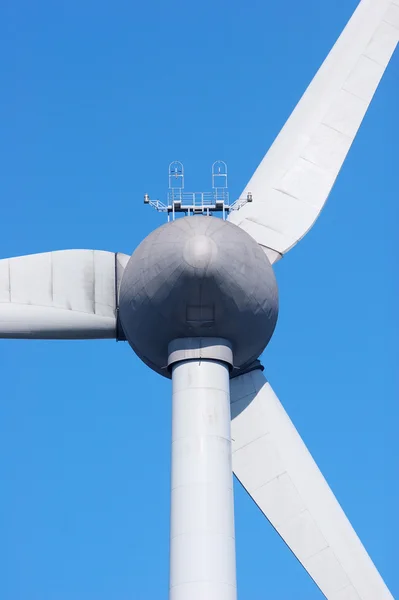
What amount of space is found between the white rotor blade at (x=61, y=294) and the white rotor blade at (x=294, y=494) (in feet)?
20.8

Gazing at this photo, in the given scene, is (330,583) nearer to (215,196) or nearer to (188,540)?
(188,540)

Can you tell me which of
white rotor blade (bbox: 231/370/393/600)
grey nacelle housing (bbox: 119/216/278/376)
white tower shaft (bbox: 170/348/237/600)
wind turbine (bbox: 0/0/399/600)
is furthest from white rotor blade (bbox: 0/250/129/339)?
white rotor blade (bbox: 231/370/393/600)

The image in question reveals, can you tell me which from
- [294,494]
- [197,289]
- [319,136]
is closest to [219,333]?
[197,289]

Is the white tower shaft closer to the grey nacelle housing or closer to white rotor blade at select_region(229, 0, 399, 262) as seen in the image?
the grey nacelle housing

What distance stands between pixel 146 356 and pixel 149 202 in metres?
7.01

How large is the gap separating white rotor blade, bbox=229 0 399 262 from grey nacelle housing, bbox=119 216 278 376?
5614mm

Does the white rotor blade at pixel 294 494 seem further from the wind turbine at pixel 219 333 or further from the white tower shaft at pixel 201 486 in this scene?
the white tower shaft at pixel 201 486

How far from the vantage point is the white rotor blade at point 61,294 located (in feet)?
183

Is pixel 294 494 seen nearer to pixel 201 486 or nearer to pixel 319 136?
pixel 201 486

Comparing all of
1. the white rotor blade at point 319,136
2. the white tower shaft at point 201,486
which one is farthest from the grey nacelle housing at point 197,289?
the white rotor blade at point 319,136

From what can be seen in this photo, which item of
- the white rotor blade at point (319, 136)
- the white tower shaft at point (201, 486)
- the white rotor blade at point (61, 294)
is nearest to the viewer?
the white tower shaft at point (201, 486)

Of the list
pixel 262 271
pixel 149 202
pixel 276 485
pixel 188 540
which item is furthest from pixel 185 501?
pixel 149 202

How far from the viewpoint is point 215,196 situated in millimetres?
56875

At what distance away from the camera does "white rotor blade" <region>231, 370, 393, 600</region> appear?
52.5 m
